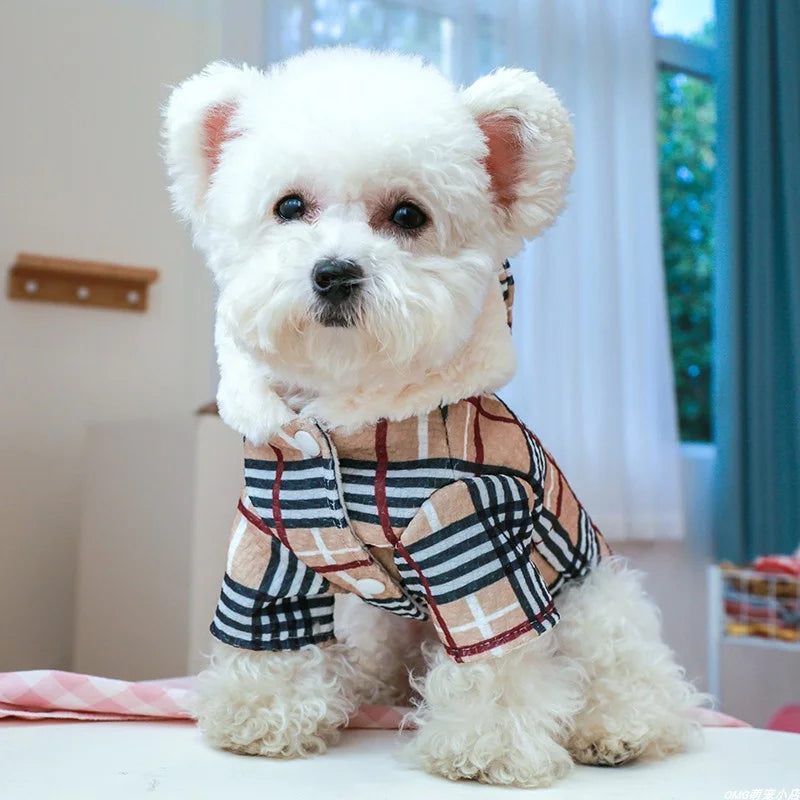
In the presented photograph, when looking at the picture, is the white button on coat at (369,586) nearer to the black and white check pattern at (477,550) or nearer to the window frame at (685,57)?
the black and white check pattern at (477,550)

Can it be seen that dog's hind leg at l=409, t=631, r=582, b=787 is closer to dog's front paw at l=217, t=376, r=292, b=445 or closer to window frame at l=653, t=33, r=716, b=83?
dog's front paw at l=217, t=376, r=292, b=445

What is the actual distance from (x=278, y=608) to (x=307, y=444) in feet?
0.59

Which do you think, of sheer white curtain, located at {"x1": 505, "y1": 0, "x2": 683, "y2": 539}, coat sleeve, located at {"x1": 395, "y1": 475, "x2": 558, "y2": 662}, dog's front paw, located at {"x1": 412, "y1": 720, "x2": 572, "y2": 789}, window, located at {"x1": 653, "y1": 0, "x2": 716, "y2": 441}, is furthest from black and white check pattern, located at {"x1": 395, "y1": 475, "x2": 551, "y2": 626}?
window, located at {"x1": 653, "y1": 0, "x2": 716, "y2": 441}

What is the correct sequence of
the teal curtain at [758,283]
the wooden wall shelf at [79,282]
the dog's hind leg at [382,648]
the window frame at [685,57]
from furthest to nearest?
the window frame at [685,57], the teal curtain at [758,283], the wooden wall shelf at [79,282], the dog's hind leg at [382,648]

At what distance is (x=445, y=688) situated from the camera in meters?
0.85

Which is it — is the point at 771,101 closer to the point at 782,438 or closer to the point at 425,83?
the point at 782,438

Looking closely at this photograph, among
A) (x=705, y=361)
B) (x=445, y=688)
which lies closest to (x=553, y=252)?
(x=705, y=361)

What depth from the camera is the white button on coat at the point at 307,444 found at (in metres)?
0.85

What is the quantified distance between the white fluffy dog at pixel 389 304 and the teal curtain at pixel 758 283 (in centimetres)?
165

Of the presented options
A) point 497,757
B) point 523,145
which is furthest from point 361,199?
point 497,757

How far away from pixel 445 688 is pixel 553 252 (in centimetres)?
160

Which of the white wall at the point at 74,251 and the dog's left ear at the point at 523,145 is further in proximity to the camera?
the white wall at the point at 74,251

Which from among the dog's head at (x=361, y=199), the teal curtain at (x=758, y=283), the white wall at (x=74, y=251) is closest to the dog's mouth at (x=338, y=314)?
the dog's head at (x=361, y=199)

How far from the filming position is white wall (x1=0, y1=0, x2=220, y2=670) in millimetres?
1802
